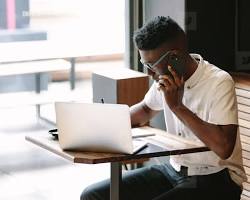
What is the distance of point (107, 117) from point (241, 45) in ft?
7.06

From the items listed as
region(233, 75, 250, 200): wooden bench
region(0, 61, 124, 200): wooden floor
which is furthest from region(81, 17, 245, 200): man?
region(0, 61, 124, 200): wooden floor

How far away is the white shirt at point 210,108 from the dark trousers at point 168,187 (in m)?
0.04

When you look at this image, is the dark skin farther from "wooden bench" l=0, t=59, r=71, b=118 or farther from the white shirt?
"wooden bench" l=0, t=59, r=71, b=118

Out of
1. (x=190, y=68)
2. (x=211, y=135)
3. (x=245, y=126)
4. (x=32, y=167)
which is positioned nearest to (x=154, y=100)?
(x=190, y=68)

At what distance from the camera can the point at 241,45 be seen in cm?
463

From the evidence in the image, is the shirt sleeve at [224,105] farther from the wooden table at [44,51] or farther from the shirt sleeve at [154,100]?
the wooden table at [44,51]

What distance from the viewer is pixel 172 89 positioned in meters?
2.84

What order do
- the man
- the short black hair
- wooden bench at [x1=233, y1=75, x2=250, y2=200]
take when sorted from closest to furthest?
the man < the short black hair < wooden bench at [x1=233, y1=75, x2=250, y2=200]

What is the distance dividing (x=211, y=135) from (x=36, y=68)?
7.36 ft

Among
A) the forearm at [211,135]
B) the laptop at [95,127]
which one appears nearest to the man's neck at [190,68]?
the forearm at [211,135]

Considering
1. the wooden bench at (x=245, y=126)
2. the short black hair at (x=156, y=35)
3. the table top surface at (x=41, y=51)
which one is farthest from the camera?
the table top surface at (x=41, y=51)

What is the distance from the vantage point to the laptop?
2.72 m

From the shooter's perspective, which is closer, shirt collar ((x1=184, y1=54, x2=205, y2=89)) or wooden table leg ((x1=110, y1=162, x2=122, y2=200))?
wooden table leg ((x1=110, y1=162, x2=122, y2=200))

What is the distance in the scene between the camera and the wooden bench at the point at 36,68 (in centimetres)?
465
